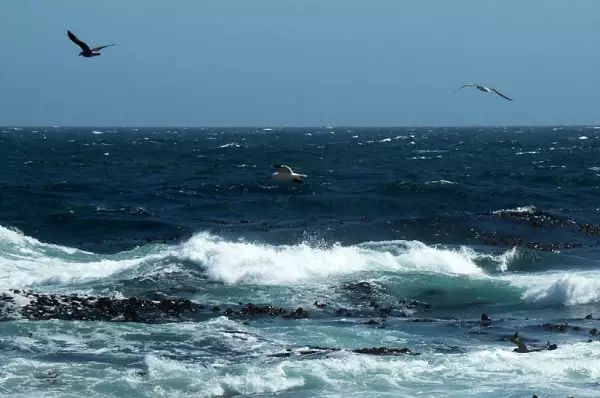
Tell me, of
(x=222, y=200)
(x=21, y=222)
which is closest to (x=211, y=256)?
(x=21, y=222)

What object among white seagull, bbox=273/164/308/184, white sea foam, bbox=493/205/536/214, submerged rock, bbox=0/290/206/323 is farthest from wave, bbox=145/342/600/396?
white sea foam, bbox=493/205/536/214

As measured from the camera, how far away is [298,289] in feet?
96.4

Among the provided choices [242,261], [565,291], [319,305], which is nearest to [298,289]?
[319,305]

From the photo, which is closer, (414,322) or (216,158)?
(414,322)

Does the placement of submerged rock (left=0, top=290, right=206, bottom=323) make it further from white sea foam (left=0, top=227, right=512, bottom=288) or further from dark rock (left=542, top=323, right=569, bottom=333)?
dark rock (left=542, top=323, right=569, bottom=333)

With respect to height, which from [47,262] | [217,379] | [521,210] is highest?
[521,210]

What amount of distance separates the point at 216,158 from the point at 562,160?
33.8 metres

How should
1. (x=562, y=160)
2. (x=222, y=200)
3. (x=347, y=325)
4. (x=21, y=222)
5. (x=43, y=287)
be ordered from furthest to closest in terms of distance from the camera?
(x=562, y=160) < (x=222, y=200) < (x=21, y=222) < (x=43, y=287) < (x=347, y=325)

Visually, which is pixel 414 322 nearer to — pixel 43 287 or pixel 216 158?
pixel 43 287

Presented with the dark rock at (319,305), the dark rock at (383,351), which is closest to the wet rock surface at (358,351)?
the dark rock at (383,351)

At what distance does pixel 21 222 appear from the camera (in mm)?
44906

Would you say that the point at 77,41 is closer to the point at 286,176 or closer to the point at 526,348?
the point at 286,176

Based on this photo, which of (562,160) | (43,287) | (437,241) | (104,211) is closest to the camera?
(43,287)

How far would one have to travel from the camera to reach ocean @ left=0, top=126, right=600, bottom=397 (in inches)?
747
